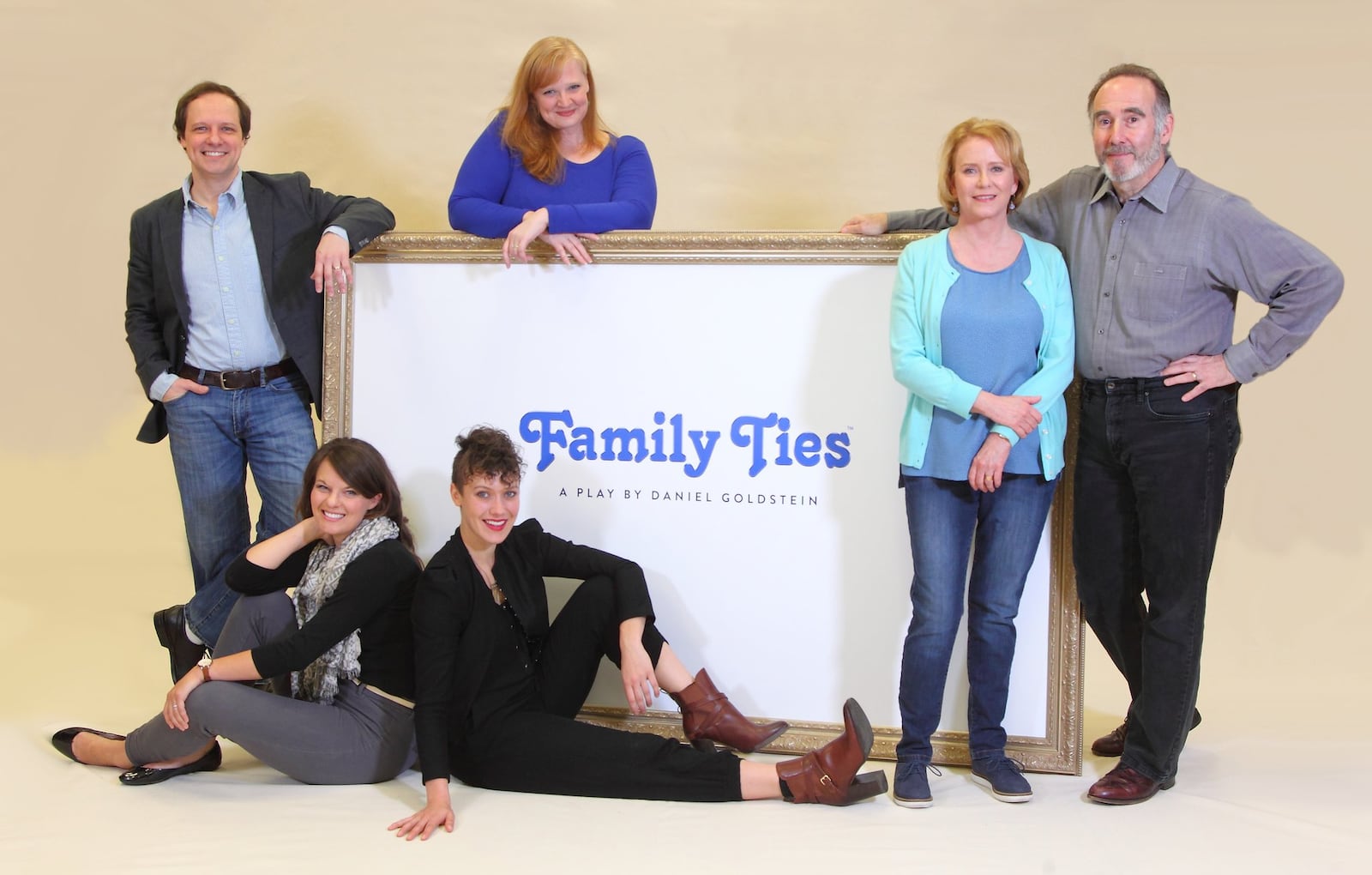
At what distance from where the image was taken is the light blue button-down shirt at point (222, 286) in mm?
3291

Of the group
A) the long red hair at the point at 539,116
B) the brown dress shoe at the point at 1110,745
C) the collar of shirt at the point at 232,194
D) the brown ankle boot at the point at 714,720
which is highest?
the long red hair at the point at 539,116

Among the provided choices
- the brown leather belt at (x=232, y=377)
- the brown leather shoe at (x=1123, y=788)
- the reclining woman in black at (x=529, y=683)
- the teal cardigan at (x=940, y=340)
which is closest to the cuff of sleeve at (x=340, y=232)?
the brown leather belt at (x=232, y=377)

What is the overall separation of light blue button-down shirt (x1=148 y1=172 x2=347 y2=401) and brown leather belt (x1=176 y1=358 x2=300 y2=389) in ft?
0.06

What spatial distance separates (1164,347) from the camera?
277 cm

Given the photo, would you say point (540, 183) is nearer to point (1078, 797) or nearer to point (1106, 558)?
point (1106, 558)

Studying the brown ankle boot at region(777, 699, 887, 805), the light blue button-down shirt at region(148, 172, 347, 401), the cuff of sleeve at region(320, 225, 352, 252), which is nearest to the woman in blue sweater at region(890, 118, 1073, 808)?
the brown ankle boot at region(777, 699, 887, 805)

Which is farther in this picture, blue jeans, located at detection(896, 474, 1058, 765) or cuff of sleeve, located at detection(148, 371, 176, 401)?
cuff of sleeve, located at detection(148, 371, 176, 401)

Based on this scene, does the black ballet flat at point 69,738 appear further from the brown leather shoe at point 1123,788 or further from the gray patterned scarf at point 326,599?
the brown leather shoe at point 1123,788

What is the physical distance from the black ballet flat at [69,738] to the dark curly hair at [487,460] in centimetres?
107

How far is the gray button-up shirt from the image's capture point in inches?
107

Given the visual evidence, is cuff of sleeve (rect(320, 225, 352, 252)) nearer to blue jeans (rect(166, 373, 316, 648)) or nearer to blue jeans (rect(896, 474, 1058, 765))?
blue jeans (rect(166, 373, 316, 648))

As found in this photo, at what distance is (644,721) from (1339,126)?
11.4ft

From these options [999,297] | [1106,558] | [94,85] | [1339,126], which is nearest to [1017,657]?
[1106,558]

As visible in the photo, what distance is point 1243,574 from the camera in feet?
15.4
